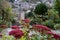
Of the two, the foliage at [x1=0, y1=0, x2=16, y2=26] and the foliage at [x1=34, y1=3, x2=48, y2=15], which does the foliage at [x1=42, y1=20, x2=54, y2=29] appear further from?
the foliage at [x1=0, y1=0, x2=16, y2=26]

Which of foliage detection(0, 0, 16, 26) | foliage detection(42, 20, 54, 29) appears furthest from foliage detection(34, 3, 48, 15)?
foliage detection(42, 20, 54, 29)

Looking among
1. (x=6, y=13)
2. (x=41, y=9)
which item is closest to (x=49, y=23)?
(x=41, y=9)

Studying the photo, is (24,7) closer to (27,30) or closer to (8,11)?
(8,11)

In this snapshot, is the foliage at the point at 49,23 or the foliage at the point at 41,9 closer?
the foliage at the point at 49,23

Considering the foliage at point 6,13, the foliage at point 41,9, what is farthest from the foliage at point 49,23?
the foliage at point 6,13

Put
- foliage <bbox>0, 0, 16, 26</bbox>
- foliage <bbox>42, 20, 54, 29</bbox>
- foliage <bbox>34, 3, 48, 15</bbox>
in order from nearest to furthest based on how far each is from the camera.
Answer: foliage <bbox>42, 20, 54, 29</bbox>, foliage <bbox>0, 0, 16, 26</bbox>, foliage <bbox>34, 3, 48, 15</bbox>

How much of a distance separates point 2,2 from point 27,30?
929 cm

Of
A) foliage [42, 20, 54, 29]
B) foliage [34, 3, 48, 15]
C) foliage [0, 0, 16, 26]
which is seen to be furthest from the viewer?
foliage [34, 3, 48, 15]

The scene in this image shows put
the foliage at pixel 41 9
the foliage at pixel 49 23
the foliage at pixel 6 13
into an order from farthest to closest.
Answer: the foliage at pixel 41 9 → the foliage at pixel 6 13 → the foliage at pixel 49 23

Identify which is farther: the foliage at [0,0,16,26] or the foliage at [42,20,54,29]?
the foliage at [0,0,16,26]

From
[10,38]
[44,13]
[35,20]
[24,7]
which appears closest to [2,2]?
[35,20]

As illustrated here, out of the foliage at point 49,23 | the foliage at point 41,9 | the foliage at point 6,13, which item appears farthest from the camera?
the foliage at point 41,9

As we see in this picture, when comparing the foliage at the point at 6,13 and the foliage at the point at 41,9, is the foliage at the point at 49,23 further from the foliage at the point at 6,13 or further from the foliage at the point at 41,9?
the foliage at the point at 6,13

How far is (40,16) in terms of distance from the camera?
13.4 metres
